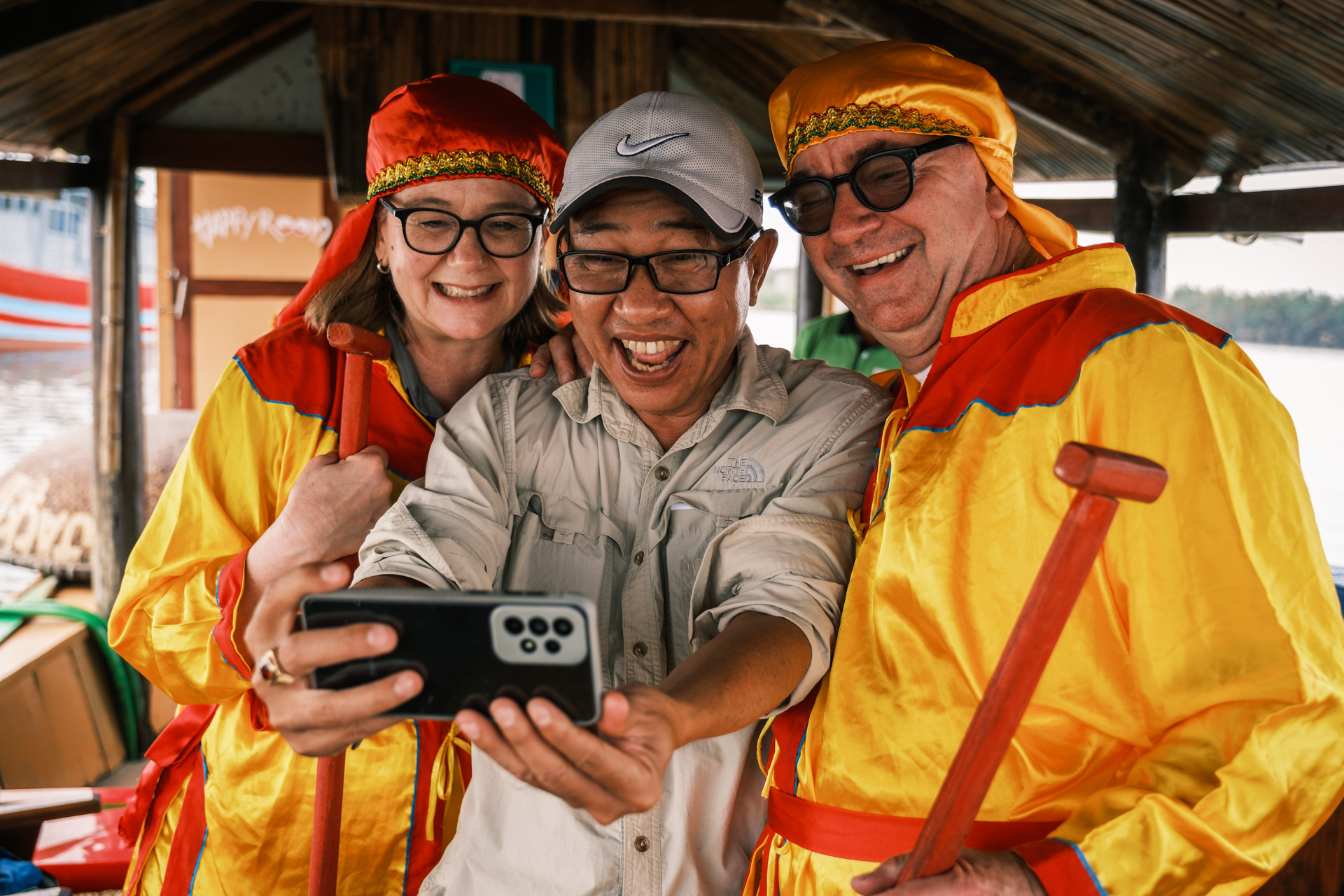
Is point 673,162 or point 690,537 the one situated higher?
point 673,162

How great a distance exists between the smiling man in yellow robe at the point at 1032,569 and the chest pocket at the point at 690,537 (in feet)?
0.63

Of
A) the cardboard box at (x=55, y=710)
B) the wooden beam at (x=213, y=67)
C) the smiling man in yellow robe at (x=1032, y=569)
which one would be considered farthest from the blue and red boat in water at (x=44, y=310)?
the smiling man in yellow robe at (x=1032, y=569)

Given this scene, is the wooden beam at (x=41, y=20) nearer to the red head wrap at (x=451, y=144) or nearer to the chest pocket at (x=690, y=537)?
the red head wrap at (x=451, y=144)

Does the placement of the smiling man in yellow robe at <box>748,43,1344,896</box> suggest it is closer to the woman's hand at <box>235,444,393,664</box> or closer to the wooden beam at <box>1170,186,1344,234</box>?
the woman's hand at <box>235,444,393,664</box>

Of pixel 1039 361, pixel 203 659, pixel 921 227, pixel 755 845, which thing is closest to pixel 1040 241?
pixel 921 227

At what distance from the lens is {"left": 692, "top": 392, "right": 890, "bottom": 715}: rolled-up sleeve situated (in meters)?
1.44

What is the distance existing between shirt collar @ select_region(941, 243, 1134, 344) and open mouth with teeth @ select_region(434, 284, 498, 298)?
3.26 ft

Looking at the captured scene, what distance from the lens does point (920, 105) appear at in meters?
1.61

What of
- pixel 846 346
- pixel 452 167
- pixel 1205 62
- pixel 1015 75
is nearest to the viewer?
pixel 452 167

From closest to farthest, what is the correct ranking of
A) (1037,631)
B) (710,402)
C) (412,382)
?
(1037,631), (710,402), (412,382)

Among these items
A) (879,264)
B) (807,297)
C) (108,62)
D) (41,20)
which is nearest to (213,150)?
(108,62)

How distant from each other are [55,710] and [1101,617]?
175 inches

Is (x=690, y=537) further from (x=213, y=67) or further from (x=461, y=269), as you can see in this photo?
(x=213, y=67)

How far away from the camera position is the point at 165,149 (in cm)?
502
